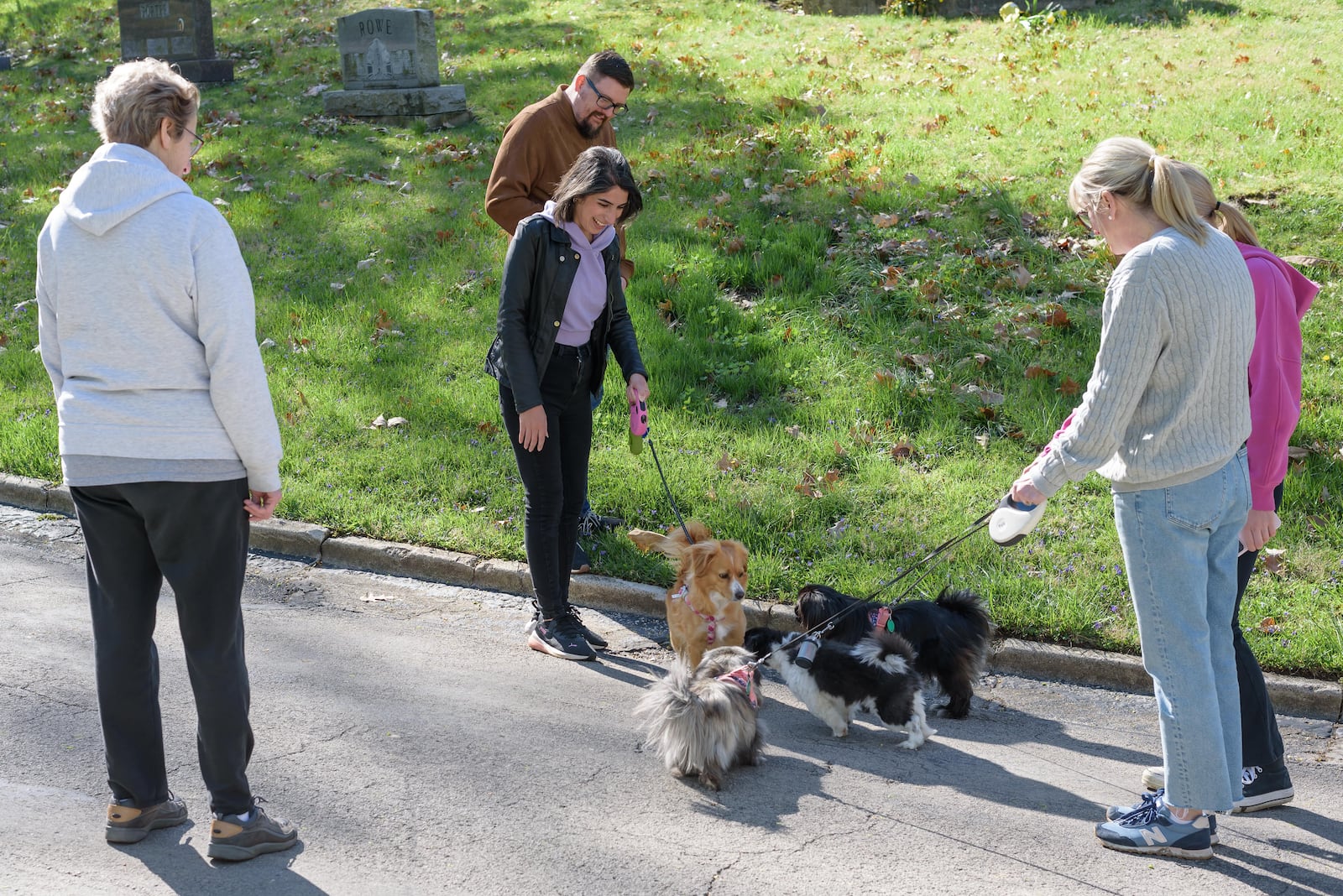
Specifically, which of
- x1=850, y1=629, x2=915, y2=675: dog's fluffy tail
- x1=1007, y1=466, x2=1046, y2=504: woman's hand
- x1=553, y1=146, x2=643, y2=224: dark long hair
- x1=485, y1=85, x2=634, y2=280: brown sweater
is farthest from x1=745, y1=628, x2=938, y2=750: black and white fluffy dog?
x1=485, y1=85, x2=634, y2=280: brown sweater

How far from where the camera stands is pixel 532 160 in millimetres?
5598

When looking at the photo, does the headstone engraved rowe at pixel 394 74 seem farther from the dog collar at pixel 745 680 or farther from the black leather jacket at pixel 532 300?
the dog collar at pixel 745 680

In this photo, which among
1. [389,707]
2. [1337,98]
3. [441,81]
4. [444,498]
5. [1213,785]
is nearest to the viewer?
[1213,785]

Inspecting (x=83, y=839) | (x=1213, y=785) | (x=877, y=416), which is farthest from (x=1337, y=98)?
(x=83, y=839)

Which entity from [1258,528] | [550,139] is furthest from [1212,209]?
[550,139]

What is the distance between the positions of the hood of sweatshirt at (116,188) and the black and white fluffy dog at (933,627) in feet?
9.30

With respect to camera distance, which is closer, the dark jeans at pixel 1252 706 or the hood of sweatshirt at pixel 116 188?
the hood of sweatshirt at pixel 116 188

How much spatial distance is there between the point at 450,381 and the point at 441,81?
8.19 metres

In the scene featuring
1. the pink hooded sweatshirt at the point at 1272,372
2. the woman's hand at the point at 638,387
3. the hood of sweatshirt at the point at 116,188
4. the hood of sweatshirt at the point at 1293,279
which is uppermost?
the hood of sweatshirt at the point at 116,188

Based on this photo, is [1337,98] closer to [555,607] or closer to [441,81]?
[555,607]

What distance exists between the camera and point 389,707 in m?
4.44

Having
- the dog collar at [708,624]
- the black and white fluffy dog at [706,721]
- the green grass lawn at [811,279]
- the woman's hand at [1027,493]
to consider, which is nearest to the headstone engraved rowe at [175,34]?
the green grass lawn at [811,279]

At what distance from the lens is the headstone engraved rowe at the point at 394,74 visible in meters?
12.9

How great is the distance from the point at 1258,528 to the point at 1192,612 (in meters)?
0.52
